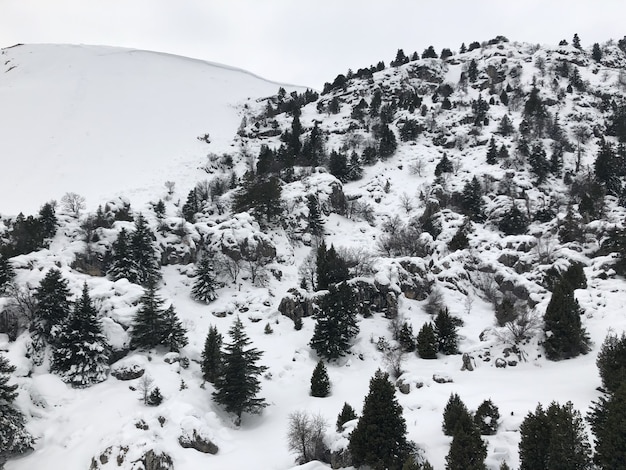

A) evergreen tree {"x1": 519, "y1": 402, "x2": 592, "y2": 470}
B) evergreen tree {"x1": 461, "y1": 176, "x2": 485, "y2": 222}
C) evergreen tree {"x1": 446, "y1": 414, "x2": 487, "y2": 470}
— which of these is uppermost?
evergreen tree {"x1": 461, "y1": 176, "x2": 485, "y2": 222}

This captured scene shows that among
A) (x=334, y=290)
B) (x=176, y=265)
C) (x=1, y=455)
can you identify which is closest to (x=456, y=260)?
(x=334, y=290)

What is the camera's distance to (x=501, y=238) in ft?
183

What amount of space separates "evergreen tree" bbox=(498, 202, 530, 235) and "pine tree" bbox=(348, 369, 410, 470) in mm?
47124

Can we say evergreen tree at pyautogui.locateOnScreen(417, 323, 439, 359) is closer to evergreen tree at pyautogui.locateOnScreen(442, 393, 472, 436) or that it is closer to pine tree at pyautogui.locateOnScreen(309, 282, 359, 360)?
pine tree at pyautogui.locateOnScreen(309, 282, 359, 360)

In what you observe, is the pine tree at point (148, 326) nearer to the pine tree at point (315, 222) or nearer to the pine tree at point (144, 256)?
the pine tree at point (144, 256)

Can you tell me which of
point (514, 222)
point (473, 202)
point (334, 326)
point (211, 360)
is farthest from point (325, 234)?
point (211, 360)

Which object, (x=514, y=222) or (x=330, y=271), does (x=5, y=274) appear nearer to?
(x=330, y=271)

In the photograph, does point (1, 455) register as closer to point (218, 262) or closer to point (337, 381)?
point (337, 381)

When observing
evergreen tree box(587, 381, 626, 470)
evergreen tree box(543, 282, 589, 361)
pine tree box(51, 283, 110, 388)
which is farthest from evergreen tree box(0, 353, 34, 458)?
evergreen tree box(543, 282, 589, 361)

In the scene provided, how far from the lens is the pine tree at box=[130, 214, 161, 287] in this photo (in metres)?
44.9

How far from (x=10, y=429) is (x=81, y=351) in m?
7.46

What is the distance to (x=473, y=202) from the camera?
66.1m

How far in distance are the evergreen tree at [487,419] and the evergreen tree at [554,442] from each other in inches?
148

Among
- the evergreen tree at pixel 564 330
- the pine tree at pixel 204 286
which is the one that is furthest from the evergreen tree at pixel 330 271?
the evergreen tree at pixel 564 330
